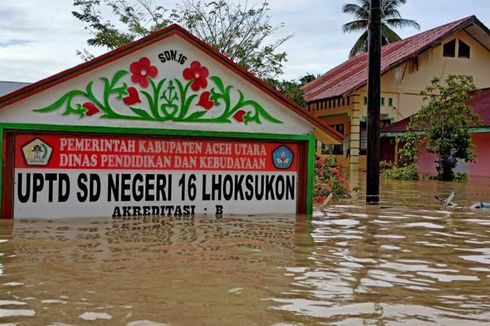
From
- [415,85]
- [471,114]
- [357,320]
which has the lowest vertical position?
[357,320]

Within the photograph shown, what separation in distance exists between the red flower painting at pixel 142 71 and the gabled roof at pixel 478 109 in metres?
19.0

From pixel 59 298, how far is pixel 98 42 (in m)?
23.5

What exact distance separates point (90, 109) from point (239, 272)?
3.85 m

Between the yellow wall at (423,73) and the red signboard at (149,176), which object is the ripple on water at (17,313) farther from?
the yellow wall at (423,73)

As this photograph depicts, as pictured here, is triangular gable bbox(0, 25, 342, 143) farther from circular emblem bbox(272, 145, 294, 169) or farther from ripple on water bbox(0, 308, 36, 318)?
ripple on water bbox(0, 308, 36, 318)

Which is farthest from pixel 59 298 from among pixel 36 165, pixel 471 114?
pixel 471 114

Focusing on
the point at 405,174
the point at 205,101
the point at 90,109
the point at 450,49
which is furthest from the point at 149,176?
the point at 450,49

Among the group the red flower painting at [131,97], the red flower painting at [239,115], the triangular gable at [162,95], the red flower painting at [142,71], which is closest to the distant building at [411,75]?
the triangular gable at [162,95]

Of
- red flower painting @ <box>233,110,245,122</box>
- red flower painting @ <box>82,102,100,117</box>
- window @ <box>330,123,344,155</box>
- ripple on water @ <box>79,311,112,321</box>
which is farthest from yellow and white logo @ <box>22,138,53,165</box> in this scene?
window @ <box>330,123,344,155</box>

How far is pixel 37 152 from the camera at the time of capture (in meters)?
8.20

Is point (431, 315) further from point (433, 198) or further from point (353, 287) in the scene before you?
point (433, 198)

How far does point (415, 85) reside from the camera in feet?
106

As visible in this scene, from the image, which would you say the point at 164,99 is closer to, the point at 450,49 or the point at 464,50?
the point at 450,49

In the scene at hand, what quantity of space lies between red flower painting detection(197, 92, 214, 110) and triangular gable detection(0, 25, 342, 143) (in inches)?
0.5
